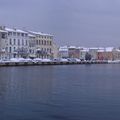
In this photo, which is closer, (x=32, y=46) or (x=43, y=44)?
(x=32, y=46)

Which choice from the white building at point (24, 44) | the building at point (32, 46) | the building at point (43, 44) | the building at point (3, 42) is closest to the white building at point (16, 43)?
the white building at point (24, 44)

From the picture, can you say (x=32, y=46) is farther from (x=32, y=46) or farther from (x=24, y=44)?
(x=24, y=44)

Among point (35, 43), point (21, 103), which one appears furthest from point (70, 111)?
point (35, 43)

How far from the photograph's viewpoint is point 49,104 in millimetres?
26312

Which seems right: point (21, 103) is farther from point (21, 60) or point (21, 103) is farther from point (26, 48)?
point (26, 48)

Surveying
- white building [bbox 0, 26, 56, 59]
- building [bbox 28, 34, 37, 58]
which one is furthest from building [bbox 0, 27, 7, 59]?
building [bbox 28, 34, 37, 58]

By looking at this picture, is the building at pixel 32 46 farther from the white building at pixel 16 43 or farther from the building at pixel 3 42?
the building at pixel 3 42

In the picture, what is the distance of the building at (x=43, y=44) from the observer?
500 feet

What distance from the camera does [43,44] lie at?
157875mm

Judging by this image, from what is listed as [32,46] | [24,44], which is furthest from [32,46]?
[24,44]

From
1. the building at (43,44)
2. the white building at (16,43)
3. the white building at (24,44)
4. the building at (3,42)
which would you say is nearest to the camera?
the building at (3,42)

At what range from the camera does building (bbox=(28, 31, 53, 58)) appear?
500ft

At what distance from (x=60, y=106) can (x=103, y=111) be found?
306 cm

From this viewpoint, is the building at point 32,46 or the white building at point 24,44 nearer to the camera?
the white building at point 24,44
